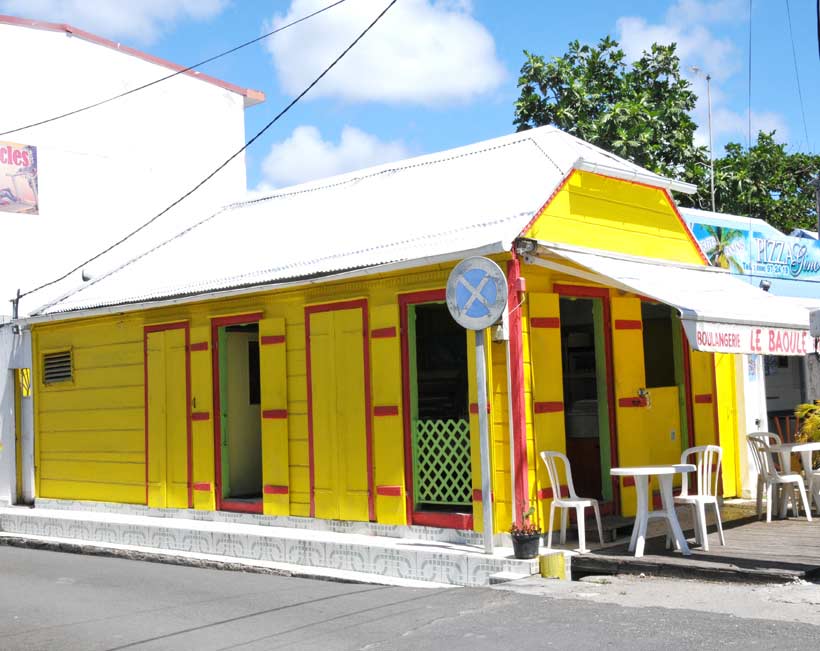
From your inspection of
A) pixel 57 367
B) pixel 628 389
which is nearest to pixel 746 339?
pixel 628 389

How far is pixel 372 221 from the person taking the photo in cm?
A: 1172

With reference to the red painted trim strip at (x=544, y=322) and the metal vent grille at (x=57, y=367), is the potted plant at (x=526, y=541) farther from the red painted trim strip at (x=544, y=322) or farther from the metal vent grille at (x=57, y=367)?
the metal vent grille at (x=57, y=367)

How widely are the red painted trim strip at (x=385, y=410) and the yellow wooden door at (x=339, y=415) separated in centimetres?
17

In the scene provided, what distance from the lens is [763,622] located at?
657cm

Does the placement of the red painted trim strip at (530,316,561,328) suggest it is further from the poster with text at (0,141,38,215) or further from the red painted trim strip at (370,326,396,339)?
the poster with text at (0,141,38,215)

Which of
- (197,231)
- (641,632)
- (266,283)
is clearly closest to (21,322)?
(197,231)

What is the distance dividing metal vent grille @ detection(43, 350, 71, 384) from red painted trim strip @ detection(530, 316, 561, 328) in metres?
7.89

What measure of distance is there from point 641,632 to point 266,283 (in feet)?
20.2

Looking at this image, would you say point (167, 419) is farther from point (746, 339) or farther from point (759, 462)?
point (746, 339)

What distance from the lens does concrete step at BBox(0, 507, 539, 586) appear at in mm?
8930

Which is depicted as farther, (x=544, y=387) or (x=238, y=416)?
(x=238, y=416)

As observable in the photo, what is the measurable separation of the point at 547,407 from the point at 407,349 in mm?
1555

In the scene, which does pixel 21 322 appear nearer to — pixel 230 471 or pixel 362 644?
pixel 230 471

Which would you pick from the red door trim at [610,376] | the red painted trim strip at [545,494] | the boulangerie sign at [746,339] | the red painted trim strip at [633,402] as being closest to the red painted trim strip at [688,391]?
the red painted trim strip at [633,402]
